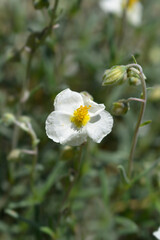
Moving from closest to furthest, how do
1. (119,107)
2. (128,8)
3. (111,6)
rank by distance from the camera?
(119,107) < (111,6) < (128,8)

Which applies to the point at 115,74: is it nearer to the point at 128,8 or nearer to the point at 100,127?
the point at 100,127

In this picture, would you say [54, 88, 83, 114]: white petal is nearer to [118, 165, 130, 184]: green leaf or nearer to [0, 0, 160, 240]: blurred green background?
[0, 0, 160, 240]: blurred green background

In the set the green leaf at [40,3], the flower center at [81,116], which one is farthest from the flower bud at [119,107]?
the green leaf at [40,3]

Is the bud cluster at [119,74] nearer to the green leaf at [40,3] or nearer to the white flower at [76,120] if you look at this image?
the white flower at [76,120]

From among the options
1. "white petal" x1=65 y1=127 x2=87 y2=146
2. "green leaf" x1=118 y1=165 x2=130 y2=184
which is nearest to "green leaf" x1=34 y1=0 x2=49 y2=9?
"white petal" x1=65 y1=127 x2=87 y2=146

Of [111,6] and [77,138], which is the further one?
[111,6]

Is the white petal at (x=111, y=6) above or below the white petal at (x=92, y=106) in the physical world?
above

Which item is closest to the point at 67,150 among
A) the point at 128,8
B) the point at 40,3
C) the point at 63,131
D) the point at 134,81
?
the point at 63,131
